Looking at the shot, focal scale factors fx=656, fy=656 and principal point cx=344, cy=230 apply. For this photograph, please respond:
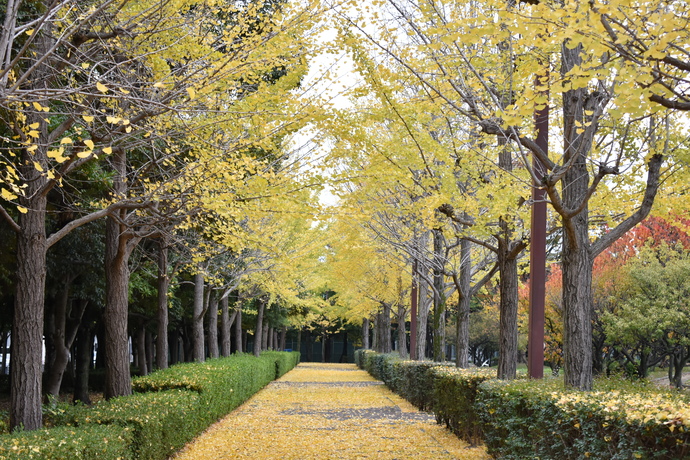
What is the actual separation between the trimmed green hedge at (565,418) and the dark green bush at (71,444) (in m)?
3.91

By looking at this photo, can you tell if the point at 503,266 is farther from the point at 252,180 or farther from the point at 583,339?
the point at 252,180

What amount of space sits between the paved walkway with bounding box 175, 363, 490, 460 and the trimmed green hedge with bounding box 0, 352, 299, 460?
0.52m

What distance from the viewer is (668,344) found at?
2070 cm

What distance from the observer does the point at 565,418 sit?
5.59 m

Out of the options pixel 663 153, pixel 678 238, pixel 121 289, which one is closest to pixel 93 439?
pixel 121 289

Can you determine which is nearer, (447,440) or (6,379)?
(447,440)

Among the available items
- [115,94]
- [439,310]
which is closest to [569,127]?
[115,94]

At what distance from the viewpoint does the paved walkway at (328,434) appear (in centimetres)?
935

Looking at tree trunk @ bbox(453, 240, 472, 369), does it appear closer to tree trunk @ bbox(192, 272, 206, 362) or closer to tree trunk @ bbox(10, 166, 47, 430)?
tree trunk @ bbox(192, 272, 206, 362)

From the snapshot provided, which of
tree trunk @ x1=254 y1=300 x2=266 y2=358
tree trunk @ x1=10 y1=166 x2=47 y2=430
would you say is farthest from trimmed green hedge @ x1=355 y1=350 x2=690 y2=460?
tree trunk @ x1=254 y1=300 x2=266 y2=358

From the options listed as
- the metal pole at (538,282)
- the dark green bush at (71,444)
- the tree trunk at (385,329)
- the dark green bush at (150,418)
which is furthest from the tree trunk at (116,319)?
the tree trunk at (385,329)

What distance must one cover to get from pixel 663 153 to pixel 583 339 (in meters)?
A: 2.26

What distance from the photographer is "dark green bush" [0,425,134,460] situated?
4.80m

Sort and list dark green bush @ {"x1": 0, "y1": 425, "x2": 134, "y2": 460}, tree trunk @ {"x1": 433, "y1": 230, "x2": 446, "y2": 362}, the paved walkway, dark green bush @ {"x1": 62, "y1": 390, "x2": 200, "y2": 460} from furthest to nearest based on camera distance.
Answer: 1. tree trunk @ {"x1": 433, "y1": 230, "x2": 446, "y2": 362}
2. the paved walkway
3. dark green bush @ {"x1": 62, "y1": 390, "x2": 200, "y2": 460}
4. dark green bush @ {"x1": 0, "y1": 425, "x2": 134, "y2": 460}
